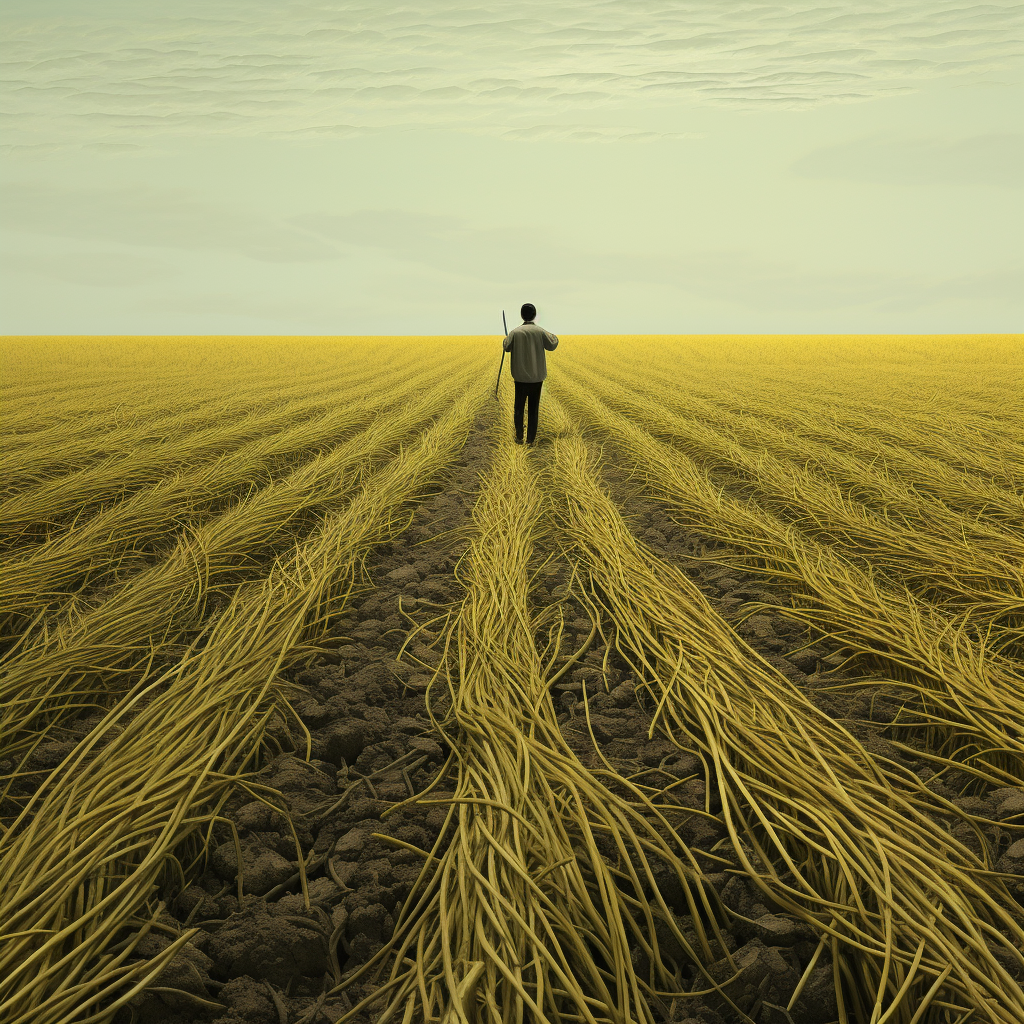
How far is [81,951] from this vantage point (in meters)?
1.29

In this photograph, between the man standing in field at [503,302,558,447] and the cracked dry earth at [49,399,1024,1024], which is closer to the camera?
the cracked dry earth at [49,399,1024,1024]

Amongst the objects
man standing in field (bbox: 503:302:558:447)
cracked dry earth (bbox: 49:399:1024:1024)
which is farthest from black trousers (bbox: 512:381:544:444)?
cracked dry earth (bbox: 49:399:1024:1024)

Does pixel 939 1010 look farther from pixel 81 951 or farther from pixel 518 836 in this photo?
pixel 81 951

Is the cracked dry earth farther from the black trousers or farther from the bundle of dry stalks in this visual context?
the black trousers

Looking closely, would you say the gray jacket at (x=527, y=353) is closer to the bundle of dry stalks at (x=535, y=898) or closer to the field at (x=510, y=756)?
the field at (x=510, y=756)

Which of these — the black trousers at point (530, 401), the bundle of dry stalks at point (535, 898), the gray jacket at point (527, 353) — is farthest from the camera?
the black trousers at point (530, 401)

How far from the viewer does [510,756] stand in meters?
1.89

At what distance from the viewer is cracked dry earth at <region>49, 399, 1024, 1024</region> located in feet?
4.23

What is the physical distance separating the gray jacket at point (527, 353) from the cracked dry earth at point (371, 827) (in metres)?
4.08

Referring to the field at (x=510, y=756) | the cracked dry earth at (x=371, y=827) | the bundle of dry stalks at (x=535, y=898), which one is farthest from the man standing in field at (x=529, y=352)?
the bundle of dry stalks at (x=535, y=898)

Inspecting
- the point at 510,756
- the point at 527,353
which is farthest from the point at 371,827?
the point at 527,353

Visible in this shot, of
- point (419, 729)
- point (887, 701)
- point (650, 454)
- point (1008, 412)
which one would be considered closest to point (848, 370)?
point (1008, 412)

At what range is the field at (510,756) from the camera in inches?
50.8

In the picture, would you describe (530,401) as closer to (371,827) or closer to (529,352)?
(529,352)
